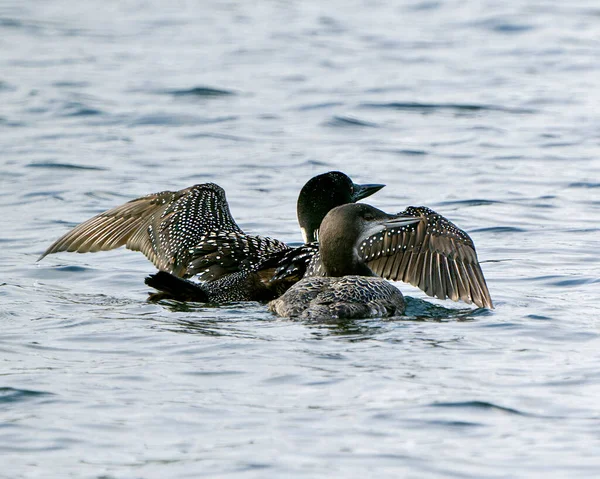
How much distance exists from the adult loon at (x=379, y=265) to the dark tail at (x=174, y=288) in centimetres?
41

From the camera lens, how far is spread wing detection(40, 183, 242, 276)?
7762mm

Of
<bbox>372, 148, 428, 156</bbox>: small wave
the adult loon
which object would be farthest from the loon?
<bbox>372, 148, 428, 156</bbox>: small wave

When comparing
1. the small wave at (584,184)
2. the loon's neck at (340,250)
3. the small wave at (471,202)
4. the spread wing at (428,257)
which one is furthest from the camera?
the small wave at (584,184)

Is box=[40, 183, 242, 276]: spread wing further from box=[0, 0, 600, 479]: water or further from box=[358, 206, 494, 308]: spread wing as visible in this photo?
box=[358, 206, 494, 308]: spread wing

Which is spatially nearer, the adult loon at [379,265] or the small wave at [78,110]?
the adult loon at [379,265]

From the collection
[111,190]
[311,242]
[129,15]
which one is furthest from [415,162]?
[129,15]

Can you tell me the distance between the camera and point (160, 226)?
7.91 metres

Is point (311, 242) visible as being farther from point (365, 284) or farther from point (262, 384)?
point (262, 384)

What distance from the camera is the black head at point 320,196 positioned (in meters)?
7.68

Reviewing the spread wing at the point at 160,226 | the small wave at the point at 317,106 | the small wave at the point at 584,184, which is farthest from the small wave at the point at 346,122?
the spread wing at the point at 160,226

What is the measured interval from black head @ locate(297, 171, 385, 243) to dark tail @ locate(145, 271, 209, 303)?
42.3 inches

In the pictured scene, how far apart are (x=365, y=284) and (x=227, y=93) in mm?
8002

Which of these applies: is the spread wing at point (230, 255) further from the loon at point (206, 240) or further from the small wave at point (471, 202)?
the small wave at point (471, 202)

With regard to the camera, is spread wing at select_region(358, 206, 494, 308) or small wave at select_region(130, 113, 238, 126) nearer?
spread wing at select_region(358, 206, 494, 308)
